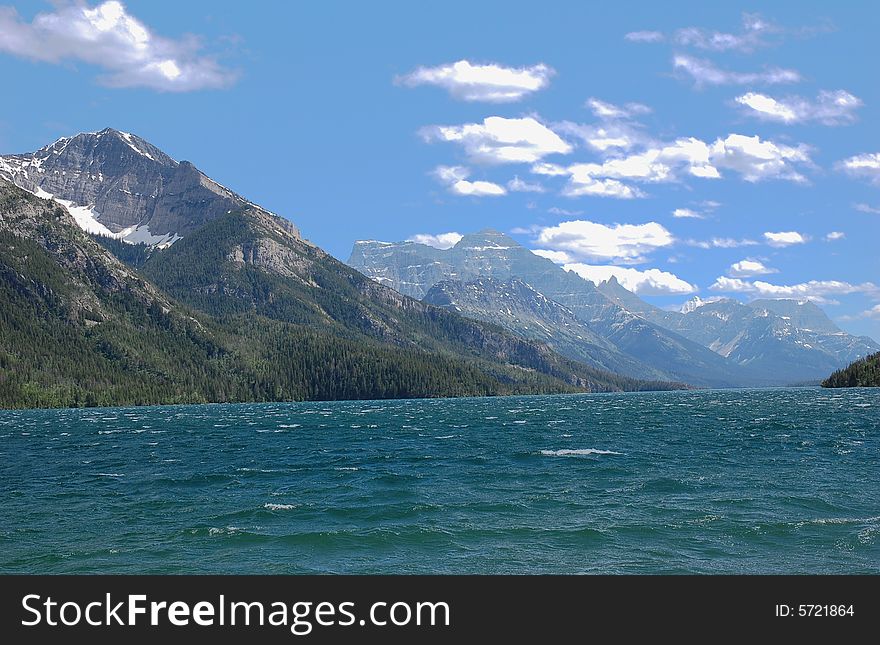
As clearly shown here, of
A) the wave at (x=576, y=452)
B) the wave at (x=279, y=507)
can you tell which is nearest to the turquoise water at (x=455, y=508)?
the wave at (x=279, y=507)

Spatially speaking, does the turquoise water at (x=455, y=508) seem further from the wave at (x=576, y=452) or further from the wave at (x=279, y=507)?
the wave at (x=576, y=452)

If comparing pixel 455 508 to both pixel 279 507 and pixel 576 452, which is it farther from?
pixel 576 452

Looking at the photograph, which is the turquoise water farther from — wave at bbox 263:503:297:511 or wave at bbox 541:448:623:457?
wave at bbox 541:448:623:457

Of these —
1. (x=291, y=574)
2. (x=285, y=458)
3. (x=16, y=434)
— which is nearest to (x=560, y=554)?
(x=291, y=574)

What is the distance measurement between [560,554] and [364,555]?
9785 mm

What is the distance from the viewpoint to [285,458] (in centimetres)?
8081

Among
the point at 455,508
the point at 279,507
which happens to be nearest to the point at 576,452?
the point at 455,508

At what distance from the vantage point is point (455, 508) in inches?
1874

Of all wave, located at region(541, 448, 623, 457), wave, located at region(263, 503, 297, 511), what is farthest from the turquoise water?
wave, located at region(541, 448, 623, 457)

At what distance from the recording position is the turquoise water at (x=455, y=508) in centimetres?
3488

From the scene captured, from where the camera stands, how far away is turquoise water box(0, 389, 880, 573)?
114ft
